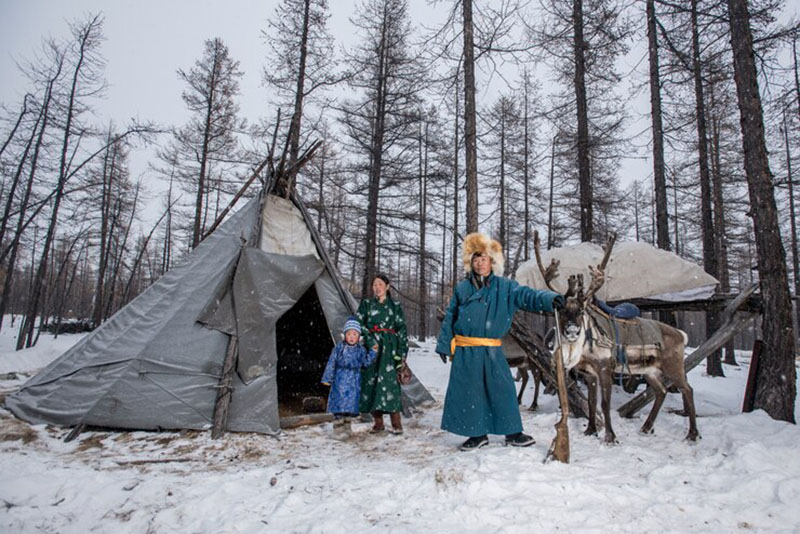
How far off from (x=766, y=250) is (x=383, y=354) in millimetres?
4666

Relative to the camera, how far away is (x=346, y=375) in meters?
4.62

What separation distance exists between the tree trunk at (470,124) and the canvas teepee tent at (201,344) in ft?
7.63

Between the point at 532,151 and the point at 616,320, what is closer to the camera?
the point at 616,320

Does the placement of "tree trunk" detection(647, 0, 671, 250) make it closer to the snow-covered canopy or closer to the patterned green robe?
the snow-covered canopy

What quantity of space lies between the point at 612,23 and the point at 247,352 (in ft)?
28.2

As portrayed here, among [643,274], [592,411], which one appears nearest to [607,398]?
[592,411]

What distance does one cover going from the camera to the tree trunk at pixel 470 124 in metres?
5.94

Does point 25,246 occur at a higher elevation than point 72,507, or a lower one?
higher

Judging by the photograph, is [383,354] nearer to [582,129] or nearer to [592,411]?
[592,411]

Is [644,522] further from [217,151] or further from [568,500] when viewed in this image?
[217,151]

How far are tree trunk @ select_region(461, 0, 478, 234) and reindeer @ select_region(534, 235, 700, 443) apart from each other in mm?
2450

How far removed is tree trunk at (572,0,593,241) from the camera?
8.29 m

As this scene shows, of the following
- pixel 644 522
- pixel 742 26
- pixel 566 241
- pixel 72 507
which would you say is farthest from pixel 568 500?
pixel 566 241

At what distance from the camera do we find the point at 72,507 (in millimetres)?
2436
